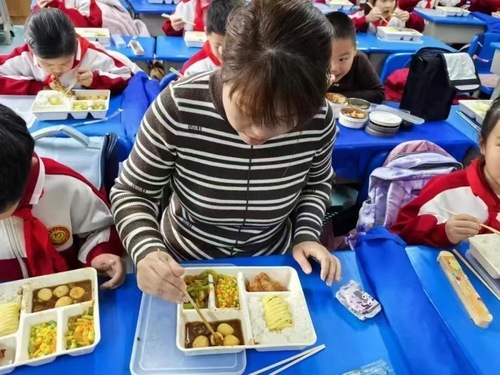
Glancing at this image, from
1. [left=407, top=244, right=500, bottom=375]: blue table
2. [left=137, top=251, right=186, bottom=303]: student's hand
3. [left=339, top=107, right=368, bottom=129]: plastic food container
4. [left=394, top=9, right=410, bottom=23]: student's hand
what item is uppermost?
[left=394, top=9, right=410, bottom=23]: student's hand

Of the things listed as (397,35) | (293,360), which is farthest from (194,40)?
(293,360)

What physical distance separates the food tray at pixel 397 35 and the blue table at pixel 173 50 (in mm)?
1484

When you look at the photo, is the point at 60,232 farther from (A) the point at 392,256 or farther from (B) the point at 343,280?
(A) the point at 392,256

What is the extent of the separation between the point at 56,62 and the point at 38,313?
1226 millimetres

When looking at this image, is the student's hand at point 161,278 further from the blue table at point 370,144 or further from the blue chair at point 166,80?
the blue chair at point 166,80

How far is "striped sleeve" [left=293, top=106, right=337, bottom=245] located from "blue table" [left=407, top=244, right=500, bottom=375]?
0.26 m

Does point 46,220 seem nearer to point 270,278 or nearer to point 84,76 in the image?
point 270,278

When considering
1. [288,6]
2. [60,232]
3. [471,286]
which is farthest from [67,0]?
[471,286]

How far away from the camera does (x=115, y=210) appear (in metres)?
0.96

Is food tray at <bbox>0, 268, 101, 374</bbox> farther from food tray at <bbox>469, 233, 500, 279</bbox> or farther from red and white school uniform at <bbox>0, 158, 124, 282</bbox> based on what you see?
food tray at <bbox>469, 233, 500, 279</bbox>

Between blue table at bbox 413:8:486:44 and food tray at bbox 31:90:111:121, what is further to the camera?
blue table at bbox 413:8:486:44

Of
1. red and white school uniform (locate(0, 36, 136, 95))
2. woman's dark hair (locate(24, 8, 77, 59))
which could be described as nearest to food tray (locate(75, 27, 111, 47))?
red and white school uniform (locate(0, 36, 136, 95))

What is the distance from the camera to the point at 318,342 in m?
0.85

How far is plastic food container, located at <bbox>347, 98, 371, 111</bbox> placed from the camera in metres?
2.04
